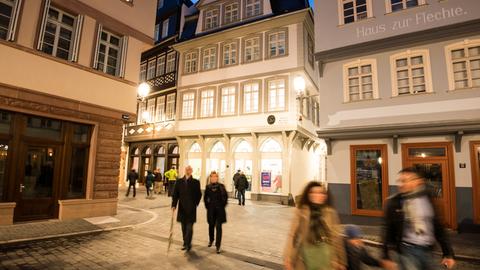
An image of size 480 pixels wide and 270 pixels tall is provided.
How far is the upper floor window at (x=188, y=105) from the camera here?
22.5m

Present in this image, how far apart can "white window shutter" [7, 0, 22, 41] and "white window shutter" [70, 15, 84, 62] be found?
177 cm

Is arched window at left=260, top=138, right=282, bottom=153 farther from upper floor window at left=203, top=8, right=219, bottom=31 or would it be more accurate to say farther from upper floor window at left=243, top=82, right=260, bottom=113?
upper floor window at left=203, top=8, right=219, bottom=31

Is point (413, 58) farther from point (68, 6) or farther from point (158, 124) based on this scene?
point (158, 124)

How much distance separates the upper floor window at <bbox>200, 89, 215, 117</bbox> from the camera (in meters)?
21.6

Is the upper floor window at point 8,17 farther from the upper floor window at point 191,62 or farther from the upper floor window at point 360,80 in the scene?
the upper floor window at point 191,62

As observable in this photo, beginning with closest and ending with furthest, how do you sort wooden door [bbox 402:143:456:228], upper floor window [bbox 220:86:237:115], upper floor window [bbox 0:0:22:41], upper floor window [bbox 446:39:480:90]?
1. upper floor window [bbox 0:0:22:41]
2. wooden door [bbox 402:143:456:228]
3. upper floor window [bbox 446:39:480:90]
4. upper floor window [bbox 220:86:237:115]

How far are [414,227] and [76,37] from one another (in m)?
11.5

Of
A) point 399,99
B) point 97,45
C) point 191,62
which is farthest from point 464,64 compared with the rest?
point 191,62

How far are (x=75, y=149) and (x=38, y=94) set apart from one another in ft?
7.25

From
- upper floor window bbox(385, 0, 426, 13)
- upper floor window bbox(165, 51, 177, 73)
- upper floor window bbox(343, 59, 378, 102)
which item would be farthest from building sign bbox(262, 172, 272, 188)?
upper floor window bbox(165, 51, 177, 73)

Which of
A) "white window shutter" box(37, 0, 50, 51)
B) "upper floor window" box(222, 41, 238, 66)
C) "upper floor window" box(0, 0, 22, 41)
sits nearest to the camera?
"upper floor window" box(0, 0, 22, 41)

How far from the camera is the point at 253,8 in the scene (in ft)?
68.2

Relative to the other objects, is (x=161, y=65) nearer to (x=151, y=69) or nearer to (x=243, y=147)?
(x=151, y=69)

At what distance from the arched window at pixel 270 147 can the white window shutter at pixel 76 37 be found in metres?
12.3
